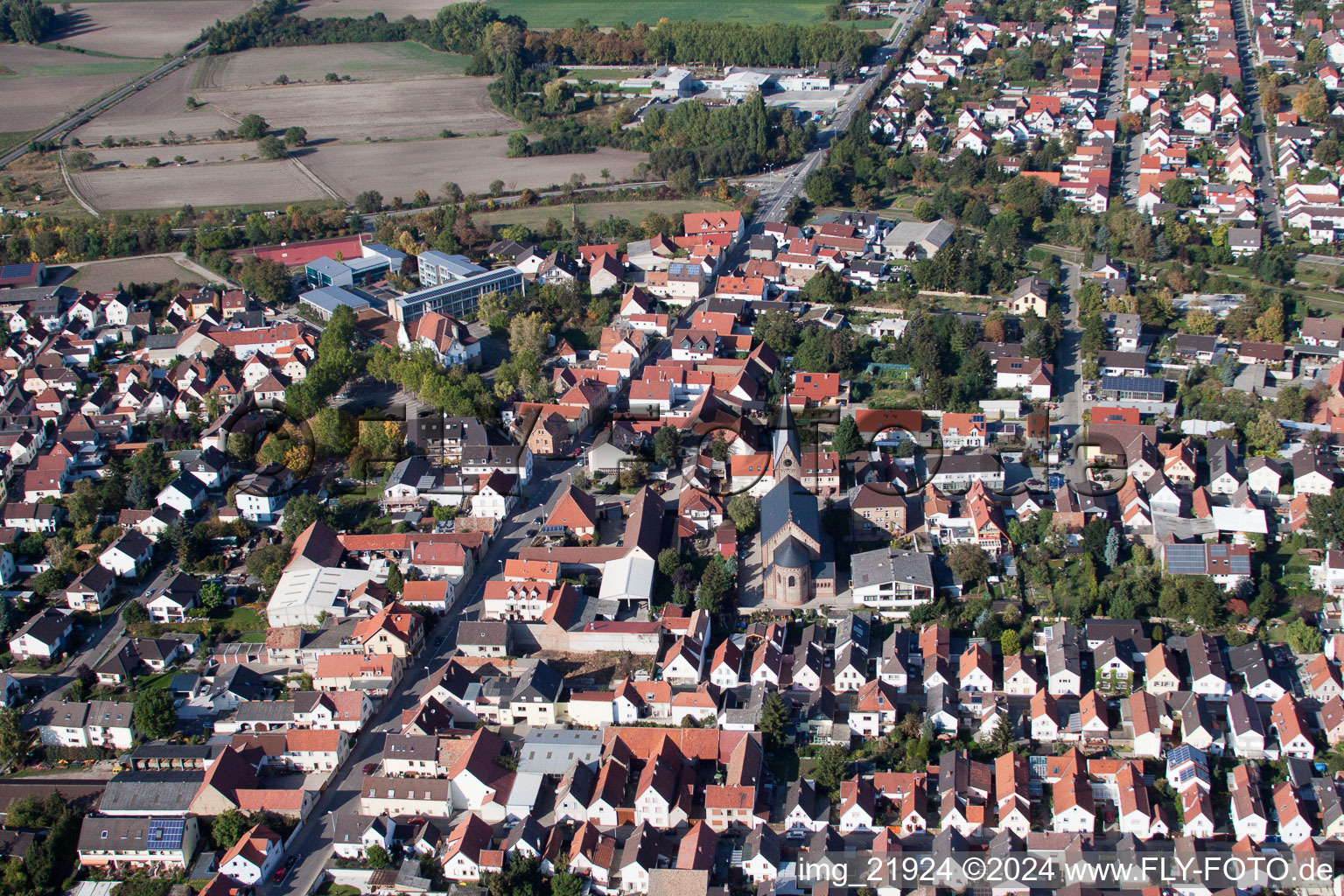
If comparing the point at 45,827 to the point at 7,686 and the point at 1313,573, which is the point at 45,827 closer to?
the point at 7,686

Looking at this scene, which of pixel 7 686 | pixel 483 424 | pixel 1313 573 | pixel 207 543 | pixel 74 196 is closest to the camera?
pixel 7 686

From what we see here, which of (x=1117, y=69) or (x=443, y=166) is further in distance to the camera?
(x=1117, y=69)

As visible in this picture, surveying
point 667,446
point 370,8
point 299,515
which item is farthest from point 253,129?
point 667,446

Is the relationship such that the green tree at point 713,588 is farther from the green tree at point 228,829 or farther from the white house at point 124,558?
the white house at point 124,558

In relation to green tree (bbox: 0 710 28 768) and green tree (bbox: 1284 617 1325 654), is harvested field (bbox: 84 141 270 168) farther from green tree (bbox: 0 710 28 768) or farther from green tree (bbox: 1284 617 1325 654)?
green tree (bbox: 1284 617 1325 654)

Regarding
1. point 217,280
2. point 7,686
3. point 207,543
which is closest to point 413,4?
point 217,280

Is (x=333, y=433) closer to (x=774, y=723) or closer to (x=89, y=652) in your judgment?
(x=89, y=652)

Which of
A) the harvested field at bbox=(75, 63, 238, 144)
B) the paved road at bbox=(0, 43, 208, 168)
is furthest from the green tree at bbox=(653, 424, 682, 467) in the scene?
the paved road at bbox=(0, 43, 208, 168)
